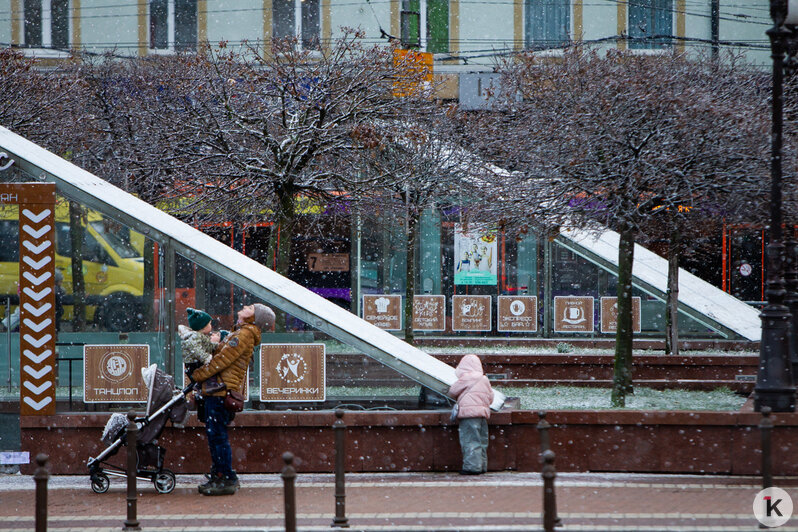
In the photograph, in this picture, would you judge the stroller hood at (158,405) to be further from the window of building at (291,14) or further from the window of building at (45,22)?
the window of building at (45,22)

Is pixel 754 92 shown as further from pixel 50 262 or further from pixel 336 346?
pixel 50 262

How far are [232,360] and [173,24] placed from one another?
26.9m

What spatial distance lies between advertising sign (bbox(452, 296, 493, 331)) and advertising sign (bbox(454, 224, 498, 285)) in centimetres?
49

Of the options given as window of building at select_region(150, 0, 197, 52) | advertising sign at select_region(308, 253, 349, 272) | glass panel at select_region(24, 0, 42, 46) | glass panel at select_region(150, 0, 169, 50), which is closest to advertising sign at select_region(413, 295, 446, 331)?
advertising sign at select_region(308, 253, 349, 272)

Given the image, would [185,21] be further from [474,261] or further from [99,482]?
[99,482]

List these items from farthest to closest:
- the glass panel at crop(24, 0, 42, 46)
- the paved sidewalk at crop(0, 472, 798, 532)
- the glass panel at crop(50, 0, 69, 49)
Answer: the glass panel at crop(24, 0, 42, 46) → the glass panel at crop(50, 0, 69, 49) → the paved sidewalk at crop(0, 472, 798, 532)

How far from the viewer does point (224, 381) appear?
908 centimetres

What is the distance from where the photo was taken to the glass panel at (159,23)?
110ft

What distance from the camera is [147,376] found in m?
9.35

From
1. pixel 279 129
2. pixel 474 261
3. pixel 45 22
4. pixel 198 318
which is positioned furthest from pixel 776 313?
pixel 45 22

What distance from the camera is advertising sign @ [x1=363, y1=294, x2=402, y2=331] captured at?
2034 centimetres

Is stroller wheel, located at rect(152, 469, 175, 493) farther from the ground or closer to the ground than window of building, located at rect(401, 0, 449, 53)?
closer to the ground

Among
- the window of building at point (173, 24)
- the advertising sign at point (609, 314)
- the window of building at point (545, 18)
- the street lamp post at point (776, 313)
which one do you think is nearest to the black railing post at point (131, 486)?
the street lamp post at point (776, 313)

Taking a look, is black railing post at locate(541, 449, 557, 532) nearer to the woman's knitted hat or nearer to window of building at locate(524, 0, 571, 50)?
the woman's knitted hat
